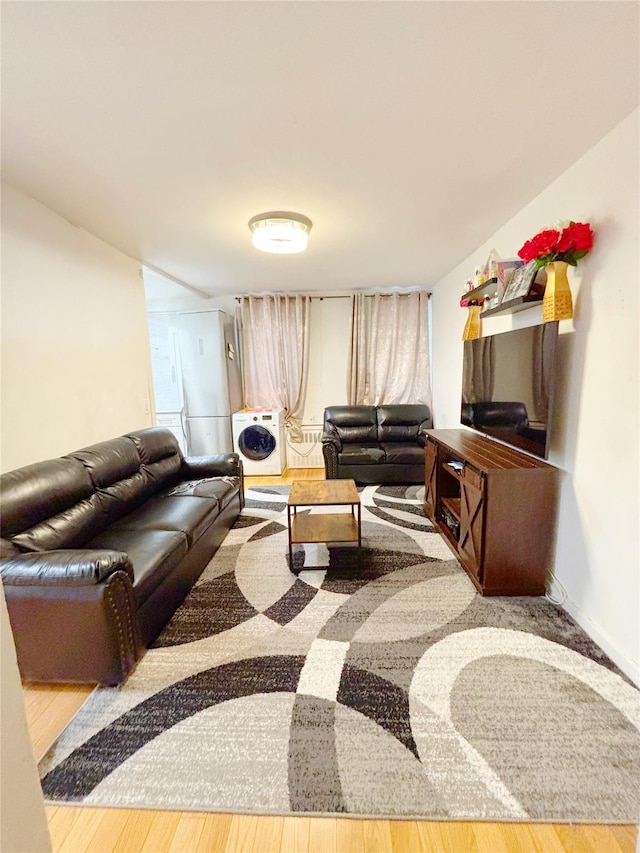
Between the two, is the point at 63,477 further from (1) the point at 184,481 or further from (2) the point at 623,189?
A: (2) the point at 623,189

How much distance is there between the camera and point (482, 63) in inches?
47.3

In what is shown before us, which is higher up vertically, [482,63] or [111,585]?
[482,63]

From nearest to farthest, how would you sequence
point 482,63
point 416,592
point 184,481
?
1. point 482,63
2. point 416,592
3. point 184,481

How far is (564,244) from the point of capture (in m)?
1.71

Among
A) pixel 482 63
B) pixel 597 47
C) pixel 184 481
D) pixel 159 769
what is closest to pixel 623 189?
pixel 597 47

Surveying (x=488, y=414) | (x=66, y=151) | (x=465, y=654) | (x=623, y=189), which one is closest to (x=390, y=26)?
(x=623, y=189)

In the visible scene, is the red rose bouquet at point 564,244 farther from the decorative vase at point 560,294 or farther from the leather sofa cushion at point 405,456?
the leather sofa cushion at point 405,456

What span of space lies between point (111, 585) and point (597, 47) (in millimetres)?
2699

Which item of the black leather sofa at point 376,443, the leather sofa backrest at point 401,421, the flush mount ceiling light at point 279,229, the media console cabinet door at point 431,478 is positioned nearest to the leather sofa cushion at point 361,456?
the black leather sofa at point 376,443

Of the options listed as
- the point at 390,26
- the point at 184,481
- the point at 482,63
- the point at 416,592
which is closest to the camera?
the point at 390,26

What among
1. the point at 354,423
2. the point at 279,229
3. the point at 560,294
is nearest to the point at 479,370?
the point at 560,294

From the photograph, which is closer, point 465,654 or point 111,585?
point 111,585

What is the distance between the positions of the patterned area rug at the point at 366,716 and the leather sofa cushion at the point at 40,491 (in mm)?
925

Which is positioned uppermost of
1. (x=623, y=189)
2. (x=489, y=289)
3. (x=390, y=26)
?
(x=390, y=26)
